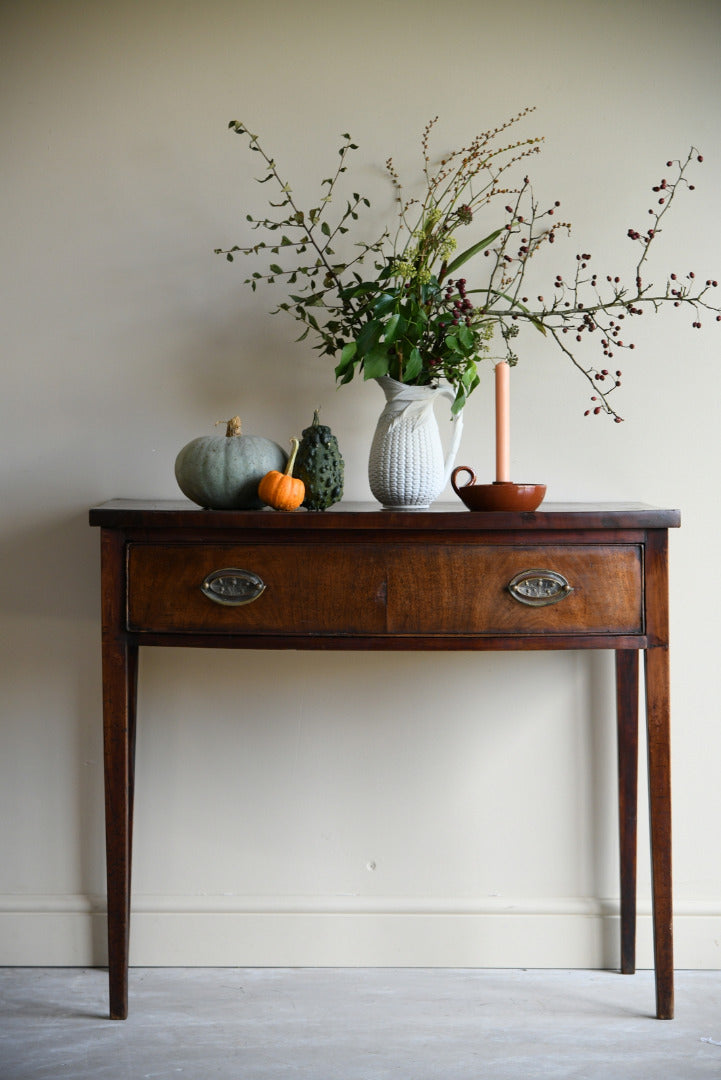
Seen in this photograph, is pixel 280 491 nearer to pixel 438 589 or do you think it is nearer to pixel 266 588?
pixel 266 588

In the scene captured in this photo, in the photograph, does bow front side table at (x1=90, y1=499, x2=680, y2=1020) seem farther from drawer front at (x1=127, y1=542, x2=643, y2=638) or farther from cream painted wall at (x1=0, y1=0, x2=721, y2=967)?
cream painted wall at (x1=0, y1=0, x2=721, y2=967)

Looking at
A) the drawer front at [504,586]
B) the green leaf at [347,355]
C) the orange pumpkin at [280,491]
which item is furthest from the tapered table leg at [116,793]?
the green leaf at [347,355]

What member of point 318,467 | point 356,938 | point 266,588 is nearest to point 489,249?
point 318,467

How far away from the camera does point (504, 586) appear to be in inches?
61.8

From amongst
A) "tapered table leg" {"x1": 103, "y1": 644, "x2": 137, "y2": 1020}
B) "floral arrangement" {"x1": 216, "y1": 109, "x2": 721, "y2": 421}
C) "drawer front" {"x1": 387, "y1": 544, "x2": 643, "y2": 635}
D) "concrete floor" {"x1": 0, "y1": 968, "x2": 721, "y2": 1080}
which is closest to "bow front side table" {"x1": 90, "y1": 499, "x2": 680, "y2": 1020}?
"drawer front" {"x1": 387, "y1": 544, "x2": 643, "y2": 635}

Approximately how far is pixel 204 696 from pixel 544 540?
2.68 ft

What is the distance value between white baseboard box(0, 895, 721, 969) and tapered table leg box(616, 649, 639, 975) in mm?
49

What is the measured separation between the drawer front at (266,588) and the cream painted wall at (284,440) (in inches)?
16.6

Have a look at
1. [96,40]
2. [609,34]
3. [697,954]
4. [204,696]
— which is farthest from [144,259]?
[697,954]

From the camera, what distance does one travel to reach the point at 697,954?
1950mm

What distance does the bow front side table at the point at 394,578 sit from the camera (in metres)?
1.57

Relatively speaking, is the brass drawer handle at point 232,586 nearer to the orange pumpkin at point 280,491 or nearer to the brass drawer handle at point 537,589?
the orange pumpkin at point 280,491

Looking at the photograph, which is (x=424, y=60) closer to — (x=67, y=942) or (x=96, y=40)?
(x=96, y=40)

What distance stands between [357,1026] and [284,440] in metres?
1.09
